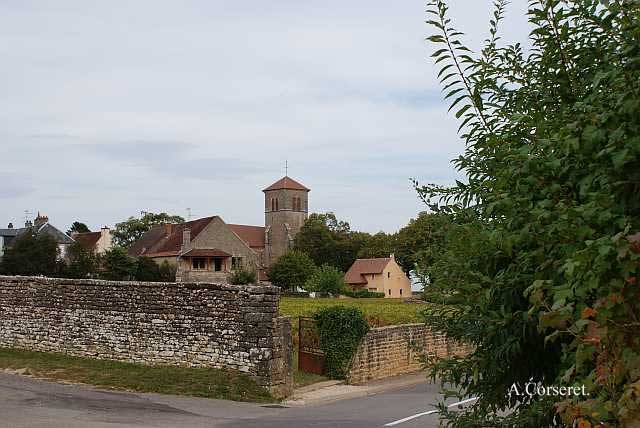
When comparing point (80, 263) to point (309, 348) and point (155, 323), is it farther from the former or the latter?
point (155, 323)

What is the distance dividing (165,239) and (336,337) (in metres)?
74.8

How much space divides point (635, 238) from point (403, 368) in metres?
23.5

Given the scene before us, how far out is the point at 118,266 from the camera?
63750 millimetres

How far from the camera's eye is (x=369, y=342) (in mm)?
22750

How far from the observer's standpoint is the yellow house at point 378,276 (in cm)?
10362

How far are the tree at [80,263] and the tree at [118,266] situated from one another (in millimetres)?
1276

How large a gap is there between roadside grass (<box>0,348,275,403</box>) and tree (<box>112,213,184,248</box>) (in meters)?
96.3

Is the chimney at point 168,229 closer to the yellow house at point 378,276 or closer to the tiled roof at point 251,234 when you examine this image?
the yellow house at point 378,276

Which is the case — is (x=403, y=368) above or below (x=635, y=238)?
below

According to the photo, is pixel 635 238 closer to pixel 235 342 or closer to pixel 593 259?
pixel 593 259

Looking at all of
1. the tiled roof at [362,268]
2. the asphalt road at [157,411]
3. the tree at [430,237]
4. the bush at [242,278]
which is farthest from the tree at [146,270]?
the tree at [430,237]

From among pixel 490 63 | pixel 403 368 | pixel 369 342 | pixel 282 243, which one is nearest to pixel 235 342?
pixel 369 342

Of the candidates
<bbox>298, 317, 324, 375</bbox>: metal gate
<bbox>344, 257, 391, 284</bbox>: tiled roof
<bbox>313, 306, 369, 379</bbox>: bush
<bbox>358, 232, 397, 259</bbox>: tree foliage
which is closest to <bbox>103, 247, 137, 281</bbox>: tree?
<bbox>298, 317, 324, 375</bbox>: metal gate

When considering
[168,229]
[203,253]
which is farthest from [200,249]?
[168,229]
